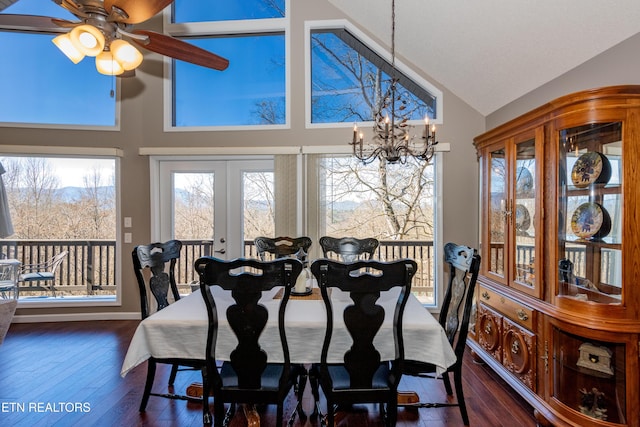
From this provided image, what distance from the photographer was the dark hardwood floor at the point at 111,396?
6.89 ft

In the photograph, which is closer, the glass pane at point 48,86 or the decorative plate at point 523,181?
the decorative plate at point 523,181

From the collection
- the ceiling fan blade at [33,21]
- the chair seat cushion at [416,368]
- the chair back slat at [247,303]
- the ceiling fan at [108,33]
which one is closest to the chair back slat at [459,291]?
the chair seat cushion at [416,368]

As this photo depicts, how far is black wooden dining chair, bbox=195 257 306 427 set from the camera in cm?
155

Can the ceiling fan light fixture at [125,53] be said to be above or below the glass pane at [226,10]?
below

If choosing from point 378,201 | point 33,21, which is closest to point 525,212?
point 378,201

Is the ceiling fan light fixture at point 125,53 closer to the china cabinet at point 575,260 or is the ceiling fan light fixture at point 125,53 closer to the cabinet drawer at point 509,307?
the china cabinet at point 575,260

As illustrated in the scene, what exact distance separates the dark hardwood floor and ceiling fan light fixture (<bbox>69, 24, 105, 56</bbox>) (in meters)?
2.44

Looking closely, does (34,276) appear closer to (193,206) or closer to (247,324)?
(193,206)

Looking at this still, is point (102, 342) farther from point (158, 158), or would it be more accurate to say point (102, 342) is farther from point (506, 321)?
point (506, 321)

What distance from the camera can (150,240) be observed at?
13.1ft

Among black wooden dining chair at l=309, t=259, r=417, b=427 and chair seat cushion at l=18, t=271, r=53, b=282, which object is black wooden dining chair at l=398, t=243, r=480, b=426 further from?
chair seat cushion at l=18, t=271, r=53, b=282

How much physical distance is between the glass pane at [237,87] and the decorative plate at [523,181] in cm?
267

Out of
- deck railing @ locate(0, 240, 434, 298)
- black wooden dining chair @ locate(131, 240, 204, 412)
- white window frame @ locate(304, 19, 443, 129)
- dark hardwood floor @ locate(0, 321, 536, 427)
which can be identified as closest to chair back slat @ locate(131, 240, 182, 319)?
black wooden dining chair @ locate(131, 240, 204, 412)

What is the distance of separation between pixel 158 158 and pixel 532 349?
430 cm
